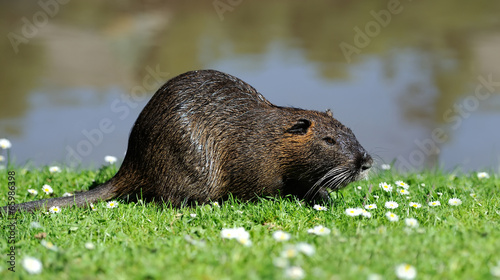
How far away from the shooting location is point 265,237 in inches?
129

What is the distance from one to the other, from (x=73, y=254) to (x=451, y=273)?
178 centimetres

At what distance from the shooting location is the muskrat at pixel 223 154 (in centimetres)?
428

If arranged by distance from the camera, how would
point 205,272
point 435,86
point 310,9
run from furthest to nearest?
point 310,9, point 435,86, point 205,272

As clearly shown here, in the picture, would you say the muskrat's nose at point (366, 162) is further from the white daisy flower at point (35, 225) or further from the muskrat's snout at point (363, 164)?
the white daisy flower at point (35, 225)

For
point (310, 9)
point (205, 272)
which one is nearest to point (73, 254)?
point (205, 272)

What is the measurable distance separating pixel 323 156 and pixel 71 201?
178 cm

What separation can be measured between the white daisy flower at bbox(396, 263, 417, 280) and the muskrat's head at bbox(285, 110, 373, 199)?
164cm

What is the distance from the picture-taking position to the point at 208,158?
4.30m

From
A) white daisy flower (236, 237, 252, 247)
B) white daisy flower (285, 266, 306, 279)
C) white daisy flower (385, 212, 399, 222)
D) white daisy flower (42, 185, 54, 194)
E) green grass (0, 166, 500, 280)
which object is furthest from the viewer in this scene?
white daisy flower (42, 185, 54, 194)

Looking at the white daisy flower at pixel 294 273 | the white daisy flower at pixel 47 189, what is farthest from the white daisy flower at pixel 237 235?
the white daisy flower at pixel 47 189

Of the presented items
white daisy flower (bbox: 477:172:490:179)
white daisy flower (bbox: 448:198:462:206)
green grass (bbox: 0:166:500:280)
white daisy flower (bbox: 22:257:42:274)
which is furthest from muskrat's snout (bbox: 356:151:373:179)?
white daisy flower (bbox: 22:257:42:274)

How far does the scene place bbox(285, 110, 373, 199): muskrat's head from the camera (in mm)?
4219

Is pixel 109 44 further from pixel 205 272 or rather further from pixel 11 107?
pixel 205 272

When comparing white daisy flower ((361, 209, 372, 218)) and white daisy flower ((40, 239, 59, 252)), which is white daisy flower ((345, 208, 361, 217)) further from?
white daisy flower ((40, 239, 59, 252))
